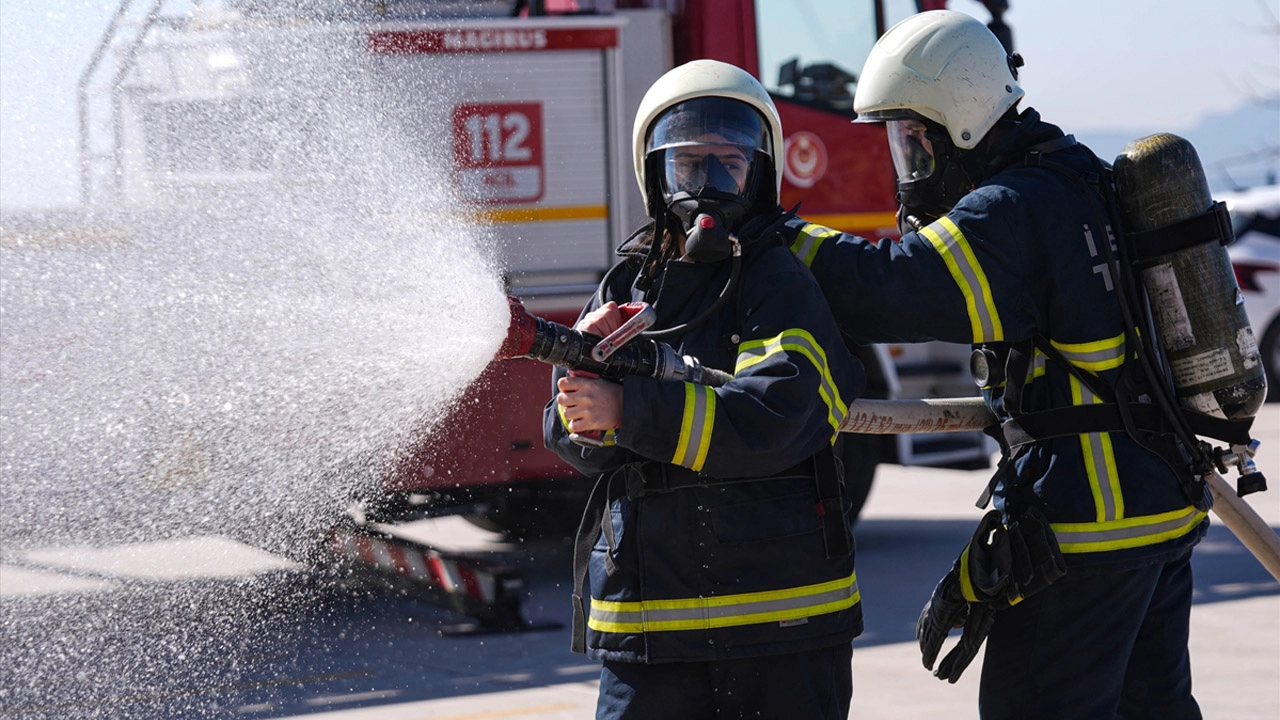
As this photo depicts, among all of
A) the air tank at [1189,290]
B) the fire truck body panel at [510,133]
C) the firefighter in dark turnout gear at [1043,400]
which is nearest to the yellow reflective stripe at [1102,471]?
the firefighter in dark turnout gear at [1043,400]

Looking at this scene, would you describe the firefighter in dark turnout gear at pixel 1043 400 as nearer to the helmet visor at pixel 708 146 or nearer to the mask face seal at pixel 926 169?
the mask face seal at pixel 926 169

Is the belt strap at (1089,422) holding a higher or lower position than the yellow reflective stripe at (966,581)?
higher

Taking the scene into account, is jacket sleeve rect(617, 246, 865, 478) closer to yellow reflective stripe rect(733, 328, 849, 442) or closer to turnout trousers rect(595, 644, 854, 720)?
yellow reflective stripe rect(733, 328, 849, 442)

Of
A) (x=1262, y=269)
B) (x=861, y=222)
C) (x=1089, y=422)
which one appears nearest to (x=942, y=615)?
(x=1089, y=422)

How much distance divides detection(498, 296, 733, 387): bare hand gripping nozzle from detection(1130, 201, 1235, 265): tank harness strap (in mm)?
1031

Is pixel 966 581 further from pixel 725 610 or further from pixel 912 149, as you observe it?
pixel 912 149

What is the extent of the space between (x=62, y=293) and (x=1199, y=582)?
5.22 metres

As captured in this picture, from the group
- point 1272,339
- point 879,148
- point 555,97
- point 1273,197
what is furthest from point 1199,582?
point 1273,197

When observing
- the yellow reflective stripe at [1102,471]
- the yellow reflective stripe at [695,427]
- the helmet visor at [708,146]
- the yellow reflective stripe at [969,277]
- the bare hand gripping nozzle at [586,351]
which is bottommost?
the yellow reflective stripe at [1102,471]

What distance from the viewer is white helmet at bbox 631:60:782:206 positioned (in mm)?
2746

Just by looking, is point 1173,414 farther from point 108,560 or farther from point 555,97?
point 108,560

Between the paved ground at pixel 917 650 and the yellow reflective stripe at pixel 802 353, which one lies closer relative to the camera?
the yellow reflective stripe at pixel 802 353

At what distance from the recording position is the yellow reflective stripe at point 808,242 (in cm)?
274

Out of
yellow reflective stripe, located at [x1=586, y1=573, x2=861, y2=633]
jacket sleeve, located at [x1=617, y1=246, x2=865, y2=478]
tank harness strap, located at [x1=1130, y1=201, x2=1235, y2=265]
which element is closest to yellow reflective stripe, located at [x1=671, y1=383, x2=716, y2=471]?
jacket sleeve, located at [x1=617, y1=246, x2=865, y2=478]
